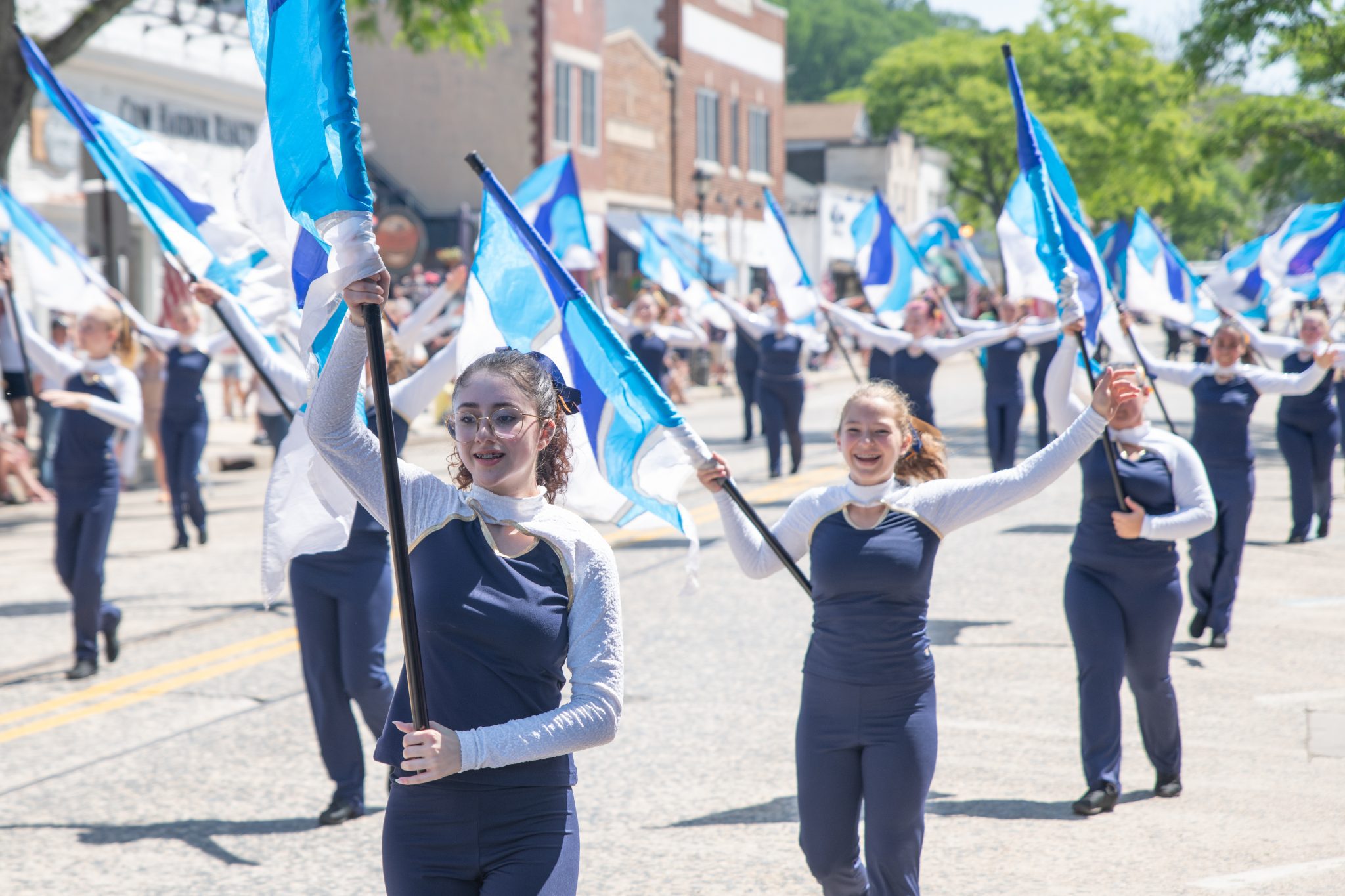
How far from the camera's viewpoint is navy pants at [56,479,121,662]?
8.24 meters

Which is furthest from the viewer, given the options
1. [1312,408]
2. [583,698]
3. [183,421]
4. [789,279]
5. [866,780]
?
[789,279]

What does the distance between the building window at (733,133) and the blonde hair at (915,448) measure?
44.1 m

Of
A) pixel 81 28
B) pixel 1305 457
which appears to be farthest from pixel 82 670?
pixel 81 28

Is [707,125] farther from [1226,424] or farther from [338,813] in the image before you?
[338,813]

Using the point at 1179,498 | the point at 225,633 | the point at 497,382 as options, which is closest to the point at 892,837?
the point at 497,382

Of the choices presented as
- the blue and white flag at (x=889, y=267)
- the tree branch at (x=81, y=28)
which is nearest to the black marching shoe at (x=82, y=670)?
the tree branch at (x=81, y=28)

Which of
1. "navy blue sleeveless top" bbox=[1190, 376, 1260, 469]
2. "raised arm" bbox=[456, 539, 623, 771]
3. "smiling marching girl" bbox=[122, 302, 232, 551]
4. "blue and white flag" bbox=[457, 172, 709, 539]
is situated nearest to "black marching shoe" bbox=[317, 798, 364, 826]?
"blue and white flag" bbox=[457, 172, 709, 539]

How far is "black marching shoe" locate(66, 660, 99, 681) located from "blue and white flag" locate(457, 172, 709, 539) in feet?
14.1

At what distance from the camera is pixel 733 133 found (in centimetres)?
4878

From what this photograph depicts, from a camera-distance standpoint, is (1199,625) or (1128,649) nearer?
(1128,649)

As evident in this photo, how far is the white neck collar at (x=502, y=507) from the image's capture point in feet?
10.9

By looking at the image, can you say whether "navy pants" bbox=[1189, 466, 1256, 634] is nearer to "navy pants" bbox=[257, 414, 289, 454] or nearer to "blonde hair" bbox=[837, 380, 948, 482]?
"blonde hair" bbox=[837, 380, 948, 482]

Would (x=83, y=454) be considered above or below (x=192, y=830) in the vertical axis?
above

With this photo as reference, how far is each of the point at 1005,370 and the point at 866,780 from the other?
11532 millimetres
